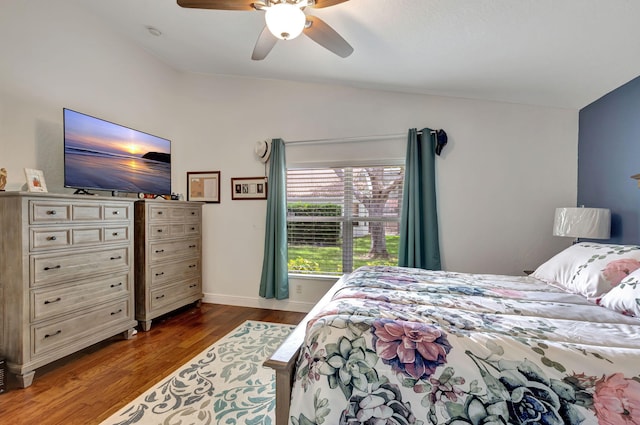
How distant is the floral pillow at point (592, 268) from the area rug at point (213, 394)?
200 cm

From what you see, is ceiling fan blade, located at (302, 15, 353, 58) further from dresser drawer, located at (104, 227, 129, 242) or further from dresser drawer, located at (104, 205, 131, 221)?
dresser drawer, located at (104, 227, 129, 242)

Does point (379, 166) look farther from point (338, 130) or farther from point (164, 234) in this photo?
point (164, 234)

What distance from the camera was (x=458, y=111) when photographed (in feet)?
10.4

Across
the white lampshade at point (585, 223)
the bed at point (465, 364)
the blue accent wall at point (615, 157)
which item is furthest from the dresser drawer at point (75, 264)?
the blue accent wall at point (615, 157)

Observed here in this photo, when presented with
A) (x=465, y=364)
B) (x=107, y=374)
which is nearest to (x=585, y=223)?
(x=465, y=364)

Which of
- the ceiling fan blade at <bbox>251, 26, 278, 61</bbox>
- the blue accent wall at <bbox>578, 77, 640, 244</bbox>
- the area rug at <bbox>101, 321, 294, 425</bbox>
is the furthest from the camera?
the blue accent wall at <bbox>578, 77, 640, 244</bbox>

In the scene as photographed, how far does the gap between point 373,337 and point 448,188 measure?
2457mm

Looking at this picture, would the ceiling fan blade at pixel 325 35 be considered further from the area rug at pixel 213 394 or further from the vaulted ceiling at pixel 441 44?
the area rug at pixel 213 394

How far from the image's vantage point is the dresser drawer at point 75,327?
6.95 ft

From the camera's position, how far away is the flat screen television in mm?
2541

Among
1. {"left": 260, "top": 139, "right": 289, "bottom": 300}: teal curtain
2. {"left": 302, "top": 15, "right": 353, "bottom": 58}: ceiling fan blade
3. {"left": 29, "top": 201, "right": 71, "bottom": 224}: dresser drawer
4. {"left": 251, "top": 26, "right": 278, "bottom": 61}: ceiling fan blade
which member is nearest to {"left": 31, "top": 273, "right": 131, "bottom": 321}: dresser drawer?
{"left": 29, "top": 201, "right": 71, "bottom": 224}: dresser drawer

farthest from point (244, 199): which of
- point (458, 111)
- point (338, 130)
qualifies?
point (458, 111)

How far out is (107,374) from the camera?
2215 millimetres

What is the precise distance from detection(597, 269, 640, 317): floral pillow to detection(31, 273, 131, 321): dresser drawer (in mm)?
3508
